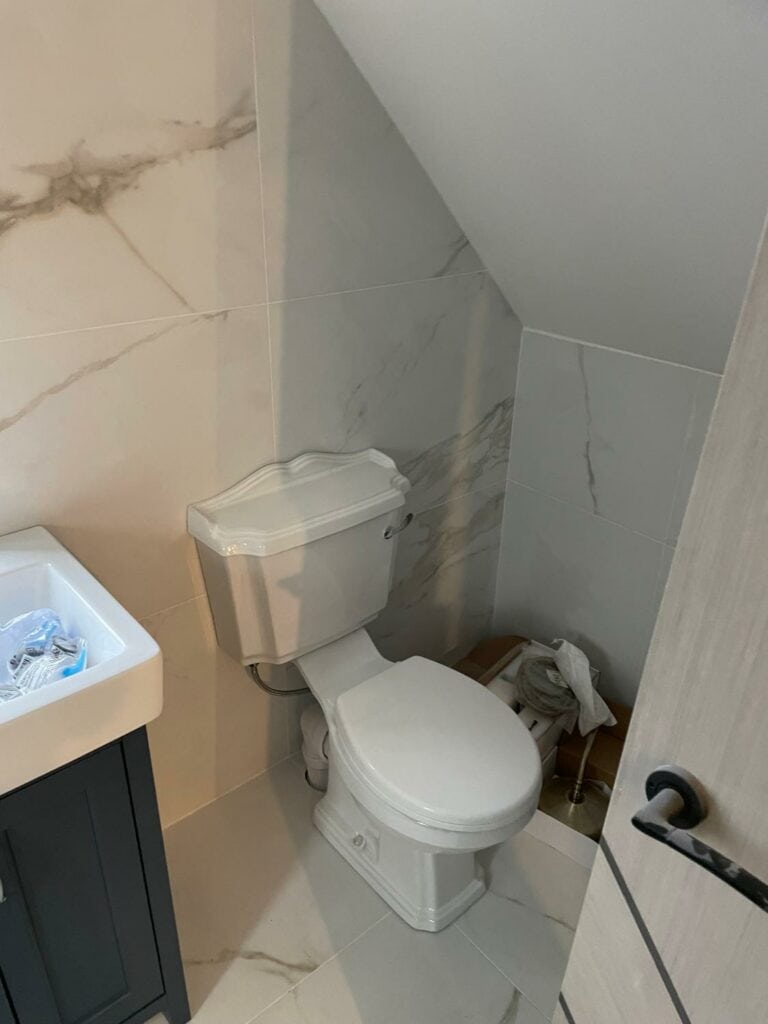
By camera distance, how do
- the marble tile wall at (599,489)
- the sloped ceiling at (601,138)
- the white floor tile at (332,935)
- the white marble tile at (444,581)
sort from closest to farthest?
the sloped ceiling at (601,138), the white floor tile at (332,935), the marble tile wall at (599,489), the white marble tile at (444,581)

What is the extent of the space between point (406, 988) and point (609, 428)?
50.2 inches

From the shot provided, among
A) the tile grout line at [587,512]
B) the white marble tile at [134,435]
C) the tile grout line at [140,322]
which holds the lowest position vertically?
the tile grout line at [587,512]

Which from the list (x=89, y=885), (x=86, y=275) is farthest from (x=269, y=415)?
(x=89, y=885)

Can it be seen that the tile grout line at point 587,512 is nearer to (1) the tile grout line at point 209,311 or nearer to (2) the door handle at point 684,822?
(1) the tile grout line at point 209,311

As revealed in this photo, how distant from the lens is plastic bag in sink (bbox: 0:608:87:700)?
1143 millimetres

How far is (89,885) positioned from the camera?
3.98 feet

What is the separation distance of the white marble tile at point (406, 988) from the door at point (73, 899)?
1.16 feet

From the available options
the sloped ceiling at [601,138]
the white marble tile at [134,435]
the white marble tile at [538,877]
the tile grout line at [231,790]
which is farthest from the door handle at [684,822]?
the tile grout line at [231,790]

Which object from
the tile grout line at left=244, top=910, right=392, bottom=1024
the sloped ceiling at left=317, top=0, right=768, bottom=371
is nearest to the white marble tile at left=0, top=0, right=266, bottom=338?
the sloped ceiling at left=317, top=0, right=768, bottom=371

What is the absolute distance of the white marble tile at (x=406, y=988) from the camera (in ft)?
4.93

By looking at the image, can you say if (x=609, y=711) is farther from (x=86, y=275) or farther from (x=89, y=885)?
(x=86, y=275)

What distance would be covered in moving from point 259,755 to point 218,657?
0.38m

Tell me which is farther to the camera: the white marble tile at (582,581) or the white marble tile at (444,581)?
the white marble tile at (444,581)

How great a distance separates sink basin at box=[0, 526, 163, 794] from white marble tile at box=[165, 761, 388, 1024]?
76 centimetres
